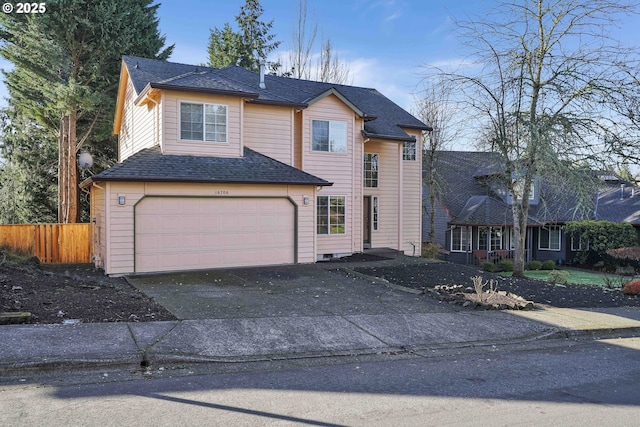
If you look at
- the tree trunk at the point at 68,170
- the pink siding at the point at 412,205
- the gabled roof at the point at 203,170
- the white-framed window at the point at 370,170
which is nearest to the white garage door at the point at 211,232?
the gabled roof at the point at 203,170

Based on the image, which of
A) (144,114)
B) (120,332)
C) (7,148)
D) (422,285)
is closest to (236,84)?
(144,114)

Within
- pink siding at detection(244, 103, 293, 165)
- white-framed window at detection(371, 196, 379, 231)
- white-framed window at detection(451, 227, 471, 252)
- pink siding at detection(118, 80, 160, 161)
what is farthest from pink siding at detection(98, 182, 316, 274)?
white-framed window at detection(451, 227, 471, 252)

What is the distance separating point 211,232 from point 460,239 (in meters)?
18.7

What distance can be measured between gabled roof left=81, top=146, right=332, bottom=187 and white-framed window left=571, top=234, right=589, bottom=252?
19987 mm

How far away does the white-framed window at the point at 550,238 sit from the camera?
98.0 ft

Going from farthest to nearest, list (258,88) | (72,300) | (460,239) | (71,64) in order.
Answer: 1. (460,239)
2. (71,64)
3. (258,88)
4. (72,300)

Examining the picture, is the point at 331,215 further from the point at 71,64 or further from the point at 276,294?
the point at 71,64

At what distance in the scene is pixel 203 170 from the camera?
14.5m

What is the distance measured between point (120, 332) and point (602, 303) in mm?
11212

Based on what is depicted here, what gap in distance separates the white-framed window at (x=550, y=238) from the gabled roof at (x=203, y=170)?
65.5 ft

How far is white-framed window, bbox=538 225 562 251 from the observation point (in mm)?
29875

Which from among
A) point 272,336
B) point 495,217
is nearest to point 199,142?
point 272,336

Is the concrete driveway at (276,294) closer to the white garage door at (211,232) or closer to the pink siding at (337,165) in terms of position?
the white garage door at (211,232)

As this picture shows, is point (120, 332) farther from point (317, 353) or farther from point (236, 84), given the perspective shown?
point (236, 84)
